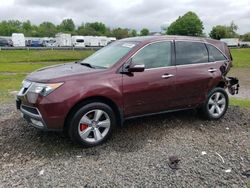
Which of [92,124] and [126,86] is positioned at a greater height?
[126,86]

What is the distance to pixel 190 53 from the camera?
6023mm

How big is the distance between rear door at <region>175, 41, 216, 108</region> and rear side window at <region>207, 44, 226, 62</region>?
0.32 feet

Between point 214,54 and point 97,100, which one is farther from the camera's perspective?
point 214,54

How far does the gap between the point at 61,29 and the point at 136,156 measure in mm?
127447

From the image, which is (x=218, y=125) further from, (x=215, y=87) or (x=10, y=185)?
(x=10, y=185)

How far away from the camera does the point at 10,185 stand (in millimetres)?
3826

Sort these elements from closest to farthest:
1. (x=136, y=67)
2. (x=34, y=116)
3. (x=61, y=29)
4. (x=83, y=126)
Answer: (x=34, y=116) → (x=83, y=126) → (x=136, y=67) → (x=61, y=29)

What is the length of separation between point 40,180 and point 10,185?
0.36 m

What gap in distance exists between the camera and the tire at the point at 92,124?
4727 mm

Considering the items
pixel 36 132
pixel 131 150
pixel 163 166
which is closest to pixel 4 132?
pixel 36 132

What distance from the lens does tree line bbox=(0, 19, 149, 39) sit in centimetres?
11100

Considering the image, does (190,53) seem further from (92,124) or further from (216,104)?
(92,124)

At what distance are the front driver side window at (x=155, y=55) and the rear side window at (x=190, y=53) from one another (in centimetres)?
22

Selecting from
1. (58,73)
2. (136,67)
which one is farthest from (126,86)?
(58,73)
